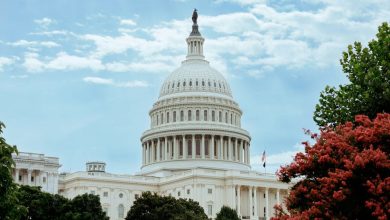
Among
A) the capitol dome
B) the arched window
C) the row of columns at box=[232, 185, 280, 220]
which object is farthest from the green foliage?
the capitol dome

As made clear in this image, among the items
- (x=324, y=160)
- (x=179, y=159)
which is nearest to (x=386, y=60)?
(x=324, y=160)

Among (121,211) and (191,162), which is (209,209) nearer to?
(191,162)

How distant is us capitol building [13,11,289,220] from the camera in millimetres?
152625

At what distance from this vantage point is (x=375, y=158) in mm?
34312

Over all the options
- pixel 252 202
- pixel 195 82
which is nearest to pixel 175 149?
pixel 195 82

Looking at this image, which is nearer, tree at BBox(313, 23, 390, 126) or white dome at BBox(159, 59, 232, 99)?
tree at BBox(313, 23, 390, 126)

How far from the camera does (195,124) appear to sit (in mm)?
171875

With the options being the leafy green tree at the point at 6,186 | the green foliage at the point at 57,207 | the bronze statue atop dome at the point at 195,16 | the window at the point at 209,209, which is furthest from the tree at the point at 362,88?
the bronze statue atop dome at the point at 195,16

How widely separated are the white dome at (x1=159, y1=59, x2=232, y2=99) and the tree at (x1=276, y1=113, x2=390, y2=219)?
138 m

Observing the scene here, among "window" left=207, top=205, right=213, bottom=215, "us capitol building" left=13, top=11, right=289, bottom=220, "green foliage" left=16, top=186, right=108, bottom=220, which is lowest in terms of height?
"green foliage" left=16, top=186, right=108, bottom=220

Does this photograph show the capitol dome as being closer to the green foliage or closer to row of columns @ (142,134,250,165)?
row of columns @ (142,134,250,165)

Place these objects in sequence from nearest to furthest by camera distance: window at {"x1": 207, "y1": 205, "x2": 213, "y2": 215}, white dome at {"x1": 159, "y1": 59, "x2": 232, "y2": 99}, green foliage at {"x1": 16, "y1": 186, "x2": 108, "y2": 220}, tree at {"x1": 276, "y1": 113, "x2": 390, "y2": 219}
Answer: tree at {"x1": 276, "y1": 113, "x2": 390, "y2": 219} < green foliage at {"x1": 16, "y1": 186, "x2": 108, "y2": 220} < window at {"x1": 207, "y1": 205, "x2": 213, "y2": 215} < white dome at {"x1": 159, "y1": 59, "x2": 232, "y2": 99}

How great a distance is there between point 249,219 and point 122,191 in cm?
2797

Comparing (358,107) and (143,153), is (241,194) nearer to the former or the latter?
(143,153)
